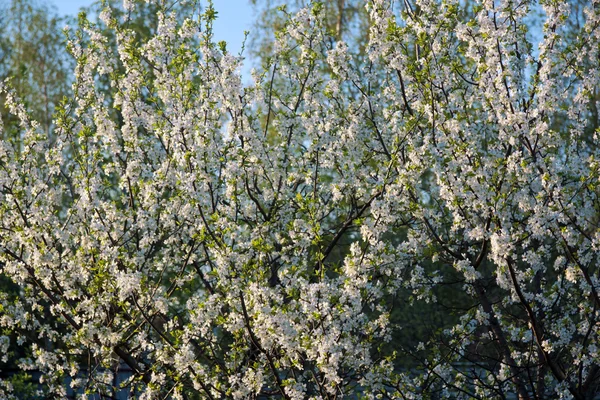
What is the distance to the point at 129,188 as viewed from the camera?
754 centimetres

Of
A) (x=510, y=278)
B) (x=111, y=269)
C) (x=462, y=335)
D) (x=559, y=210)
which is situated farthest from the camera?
(x=462, y=335)

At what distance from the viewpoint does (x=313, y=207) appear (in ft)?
20.8

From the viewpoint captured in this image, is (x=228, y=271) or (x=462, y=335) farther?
(x=462, y=335)

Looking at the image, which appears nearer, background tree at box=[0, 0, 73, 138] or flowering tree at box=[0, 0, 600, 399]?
flowering tree at box=[0, 0, 600, 399]

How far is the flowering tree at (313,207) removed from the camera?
6254mm

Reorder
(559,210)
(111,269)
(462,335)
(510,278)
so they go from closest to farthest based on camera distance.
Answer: (559,210) < (510,278) < (111,269) < (462,335)

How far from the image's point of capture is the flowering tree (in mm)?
6254

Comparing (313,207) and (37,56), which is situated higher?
(37,56)

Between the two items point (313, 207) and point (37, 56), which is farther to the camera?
point (37, 56)

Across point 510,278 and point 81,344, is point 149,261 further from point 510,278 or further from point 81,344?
point 510,278

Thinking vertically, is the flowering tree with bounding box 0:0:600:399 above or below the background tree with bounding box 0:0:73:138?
below

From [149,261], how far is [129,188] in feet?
2.58

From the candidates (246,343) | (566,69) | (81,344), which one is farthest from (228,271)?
(566,69)

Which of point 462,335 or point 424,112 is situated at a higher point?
point 424,112
